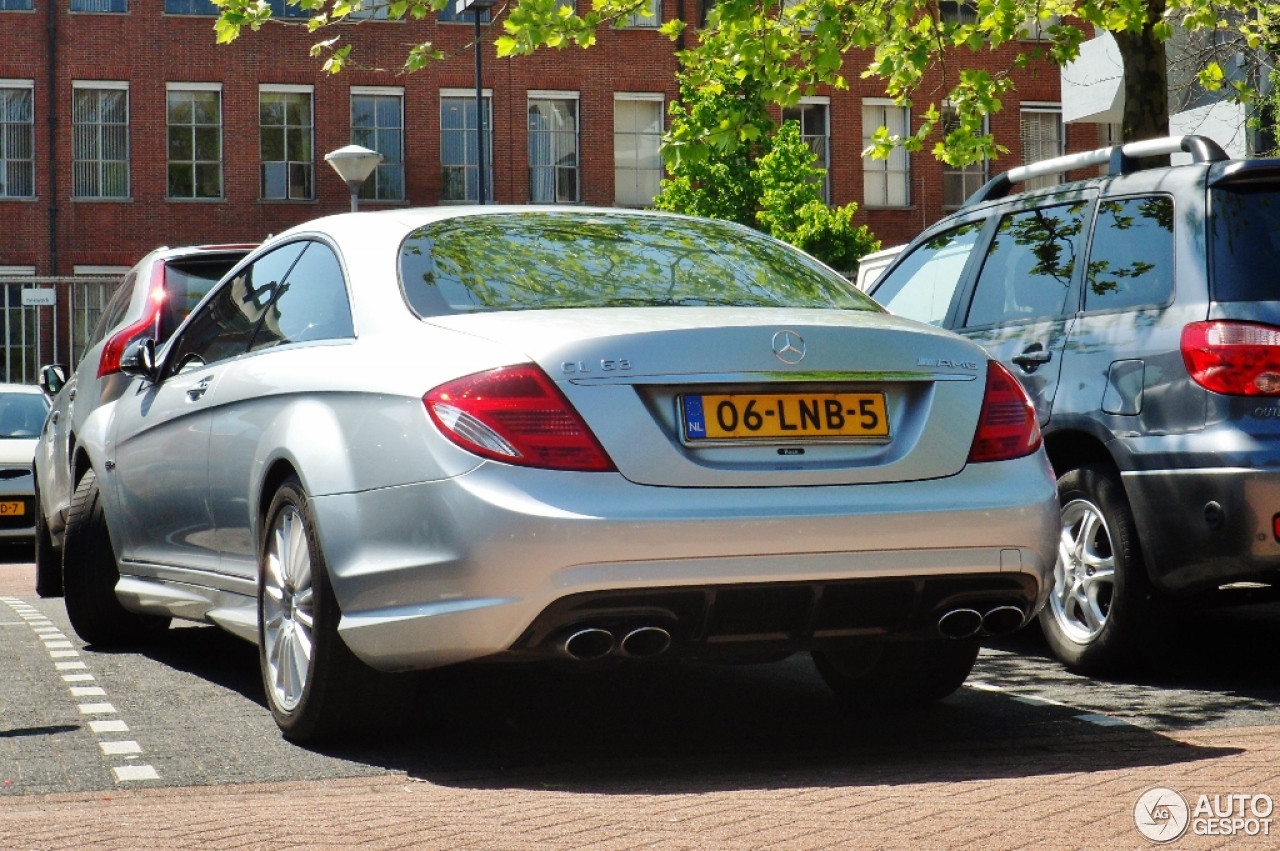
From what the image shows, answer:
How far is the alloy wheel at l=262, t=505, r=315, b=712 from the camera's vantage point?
16.5 feet

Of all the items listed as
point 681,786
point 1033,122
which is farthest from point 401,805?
point 1033,122

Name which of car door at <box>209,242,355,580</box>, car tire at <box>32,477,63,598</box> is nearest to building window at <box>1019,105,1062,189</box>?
car tire at <box>32,477,63,598</box>

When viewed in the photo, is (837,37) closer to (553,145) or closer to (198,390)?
(198,390)

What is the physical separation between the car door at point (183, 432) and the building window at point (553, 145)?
3207cm

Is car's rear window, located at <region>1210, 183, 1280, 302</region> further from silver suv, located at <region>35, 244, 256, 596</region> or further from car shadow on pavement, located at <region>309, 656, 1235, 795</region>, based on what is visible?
silver suv, located at <region>35, 244, 256, 596</region>

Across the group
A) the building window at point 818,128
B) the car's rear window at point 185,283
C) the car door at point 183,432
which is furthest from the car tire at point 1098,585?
the building window at point 818,128

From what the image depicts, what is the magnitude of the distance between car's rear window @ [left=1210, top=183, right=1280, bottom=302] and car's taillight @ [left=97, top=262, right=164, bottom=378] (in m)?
4.47

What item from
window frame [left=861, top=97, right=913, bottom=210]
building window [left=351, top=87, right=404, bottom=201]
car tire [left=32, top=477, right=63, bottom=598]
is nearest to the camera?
car tire [left=32, top=477, right=63, bottom=598]

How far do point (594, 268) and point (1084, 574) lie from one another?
7.92 feet

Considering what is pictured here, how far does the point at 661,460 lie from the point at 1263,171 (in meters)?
2.70

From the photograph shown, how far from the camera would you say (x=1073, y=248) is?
22.5ft

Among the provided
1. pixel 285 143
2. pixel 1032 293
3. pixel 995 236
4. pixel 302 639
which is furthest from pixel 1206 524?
pixel 285 143

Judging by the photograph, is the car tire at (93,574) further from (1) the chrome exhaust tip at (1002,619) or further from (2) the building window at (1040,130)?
(2) the building window at (1040,130)

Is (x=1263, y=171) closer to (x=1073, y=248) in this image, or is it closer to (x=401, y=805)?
(x=1073, y=248)
